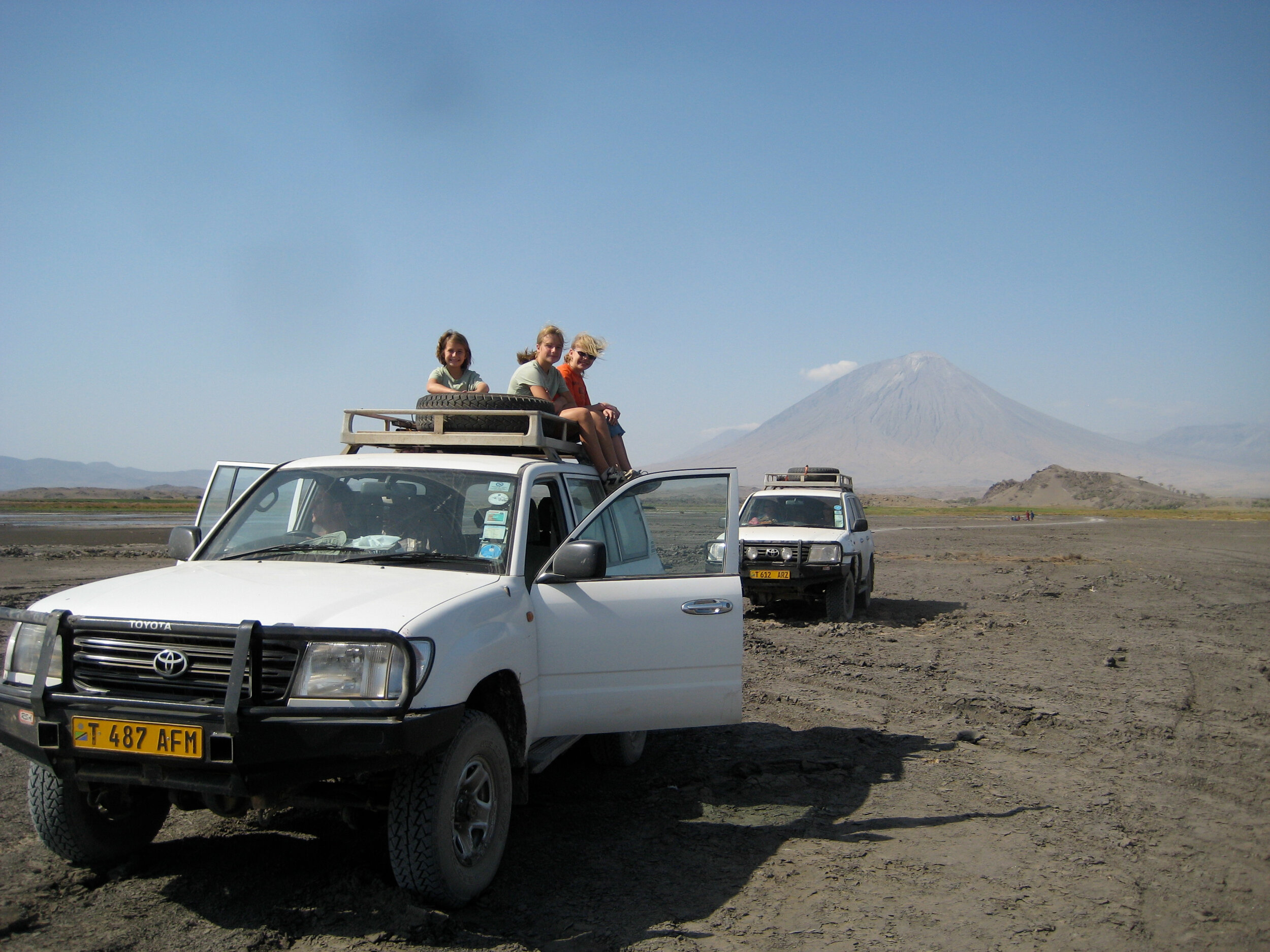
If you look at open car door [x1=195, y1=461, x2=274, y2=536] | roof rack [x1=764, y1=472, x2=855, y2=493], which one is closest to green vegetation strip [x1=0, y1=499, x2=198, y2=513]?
roof rack [x1=764, y1=472, x2=855, y2=493]

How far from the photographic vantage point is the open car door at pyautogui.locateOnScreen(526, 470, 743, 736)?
4555 mm

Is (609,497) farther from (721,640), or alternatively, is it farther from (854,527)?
(854,527)

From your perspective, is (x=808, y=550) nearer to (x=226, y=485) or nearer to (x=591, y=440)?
(x=591, y=440)

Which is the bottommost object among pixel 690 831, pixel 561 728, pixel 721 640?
pixel 690 831

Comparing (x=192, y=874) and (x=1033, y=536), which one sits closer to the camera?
(x=192, y=874)

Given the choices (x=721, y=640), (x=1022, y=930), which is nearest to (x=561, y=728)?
(x=721, y=640)

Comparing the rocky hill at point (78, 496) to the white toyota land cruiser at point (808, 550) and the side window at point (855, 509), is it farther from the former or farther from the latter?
the white toyota land cruiser at point (808, 550)

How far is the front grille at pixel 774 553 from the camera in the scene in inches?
492

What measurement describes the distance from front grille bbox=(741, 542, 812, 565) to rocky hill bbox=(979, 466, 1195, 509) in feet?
332

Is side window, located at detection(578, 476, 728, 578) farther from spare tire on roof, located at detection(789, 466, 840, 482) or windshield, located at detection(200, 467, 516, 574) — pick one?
spare tire on roof, located at detection(789, 466, 840, 482)

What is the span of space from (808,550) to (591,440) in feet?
23.3

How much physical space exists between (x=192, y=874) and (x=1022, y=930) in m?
3.58

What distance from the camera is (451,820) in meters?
3.62

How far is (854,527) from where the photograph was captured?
1336 centimetres
